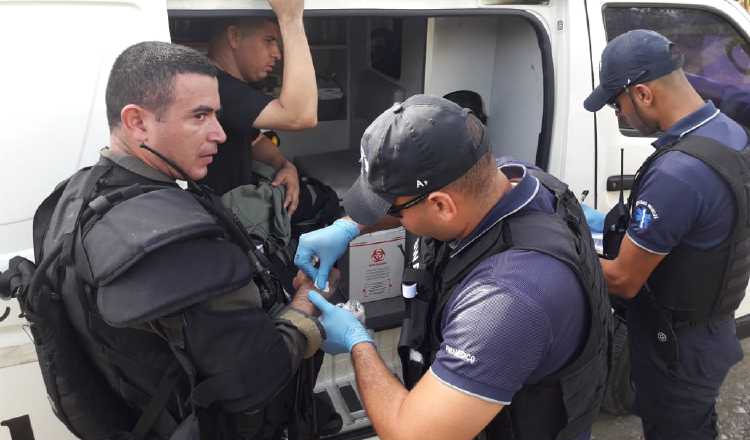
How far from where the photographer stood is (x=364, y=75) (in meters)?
3.52

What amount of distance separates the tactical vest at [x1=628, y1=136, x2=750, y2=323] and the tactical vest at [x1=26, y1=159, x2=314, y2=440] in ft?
4.20

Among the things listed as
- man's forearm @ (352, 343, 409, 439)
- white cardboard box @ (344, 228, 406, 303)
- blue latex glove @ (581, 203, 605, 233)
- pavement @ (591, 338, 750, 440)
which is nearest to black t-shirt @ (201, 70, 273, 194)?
white cardboard box @ (344, 228, 406, 303)

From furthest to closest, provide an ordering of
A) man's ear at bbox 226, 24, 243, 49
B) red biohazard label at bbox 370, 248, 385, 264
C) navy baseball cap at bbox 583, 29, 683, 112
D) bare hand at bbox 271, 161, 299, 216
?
red biohazard label at bbox 370, 248, 385, 264 < bare hand at bbox 271, 161, 299, 216 < man's ear at bbox 226, 24, 243, 49 < navy baseball cap at bbox 583, 29, 683, 112

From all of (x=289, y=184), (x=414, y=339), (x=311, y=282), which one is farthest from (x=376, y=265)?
(x=414, y=339)

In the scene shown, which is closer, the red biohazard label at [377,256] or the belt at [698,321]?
the belt at [698,321]

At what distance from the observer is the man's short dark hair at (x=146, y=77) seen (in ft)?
4.46

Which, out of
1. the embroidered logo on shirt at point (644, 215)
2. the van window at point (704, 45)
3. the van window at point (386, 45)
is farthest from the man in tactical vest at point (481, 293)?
the van window at point (386, 45)

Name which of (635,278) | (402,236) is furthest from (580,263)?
(402,236)

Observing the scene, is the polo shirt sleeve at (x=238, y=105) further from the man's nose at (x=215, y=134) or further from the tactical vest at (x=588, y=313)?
the tactical vest at (x=588, y=313)

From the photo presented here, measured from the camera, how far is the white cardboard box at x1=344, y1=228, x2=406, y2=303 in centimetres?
252

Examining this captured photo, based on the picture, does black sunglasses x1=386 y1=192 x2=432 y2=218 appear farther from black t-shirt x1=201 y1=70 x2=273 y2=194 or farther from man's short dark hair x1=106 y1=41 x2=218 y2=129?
black t-shirt x1=201 y1=70 x2=273 y2=194

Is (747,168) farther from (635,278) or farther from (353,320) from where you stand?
(353,320)

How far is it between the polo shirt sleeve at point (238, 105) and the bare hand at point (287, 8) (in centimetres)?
29

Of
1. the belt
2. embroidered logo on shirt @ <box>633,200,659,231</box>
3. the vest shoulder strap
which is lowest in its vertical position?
the belt
